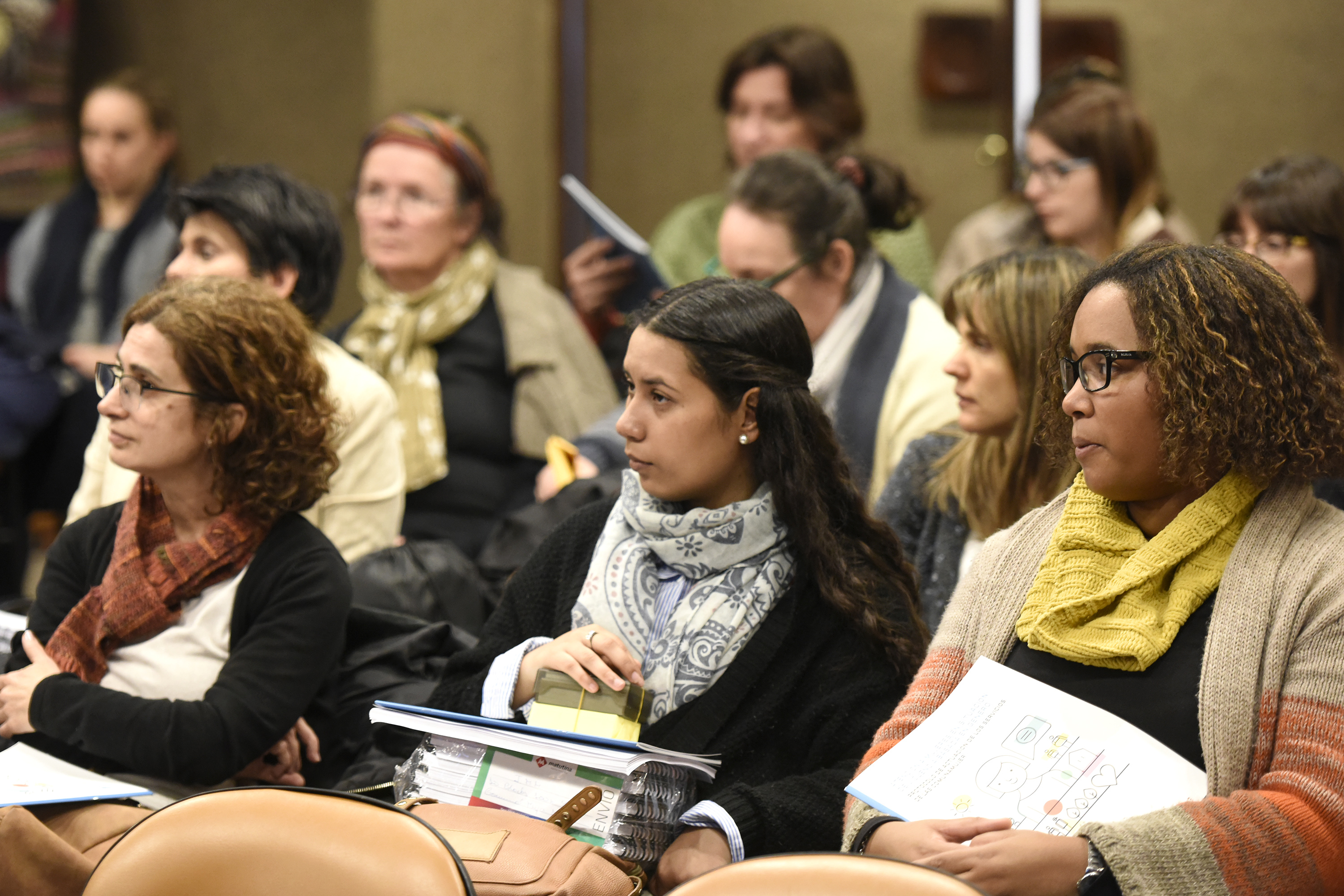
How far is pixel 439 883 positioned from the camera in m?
1.49

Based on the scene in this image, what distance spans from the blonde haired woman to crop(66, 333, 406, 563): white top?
114 centimetres

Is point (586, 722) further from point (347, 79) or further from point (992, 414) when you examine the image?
point (347, 79)

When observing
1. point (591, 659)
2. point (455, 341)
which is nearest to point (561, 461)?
point (455, 341)

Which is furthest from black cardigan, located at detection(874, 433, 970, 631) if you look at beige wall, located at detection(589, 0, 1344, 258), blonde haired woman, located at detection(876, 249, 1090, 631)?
beige wall, located at detection(589, 0, 1344, 258)

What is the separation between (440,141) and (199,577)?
1.91 m

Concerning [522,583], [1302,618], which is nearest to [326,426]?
[522,583]

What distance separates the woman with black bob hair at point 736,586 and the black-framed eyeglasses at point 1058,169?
1738 mm

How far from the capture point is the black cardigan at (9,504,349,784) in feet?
7.09

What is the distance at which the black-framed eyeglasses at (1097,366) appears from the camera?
5.61ft

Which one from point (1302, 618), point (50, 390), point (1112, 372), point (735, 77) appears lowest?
point (50, 390)

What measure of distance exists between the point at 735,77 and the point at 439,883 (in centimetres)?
323

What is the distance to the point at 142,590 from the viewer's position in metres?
2.29

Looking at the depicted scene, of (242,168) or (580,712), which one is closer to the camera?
(580,712)

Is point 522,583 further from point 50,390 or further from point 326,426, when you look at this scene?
point 50,390
